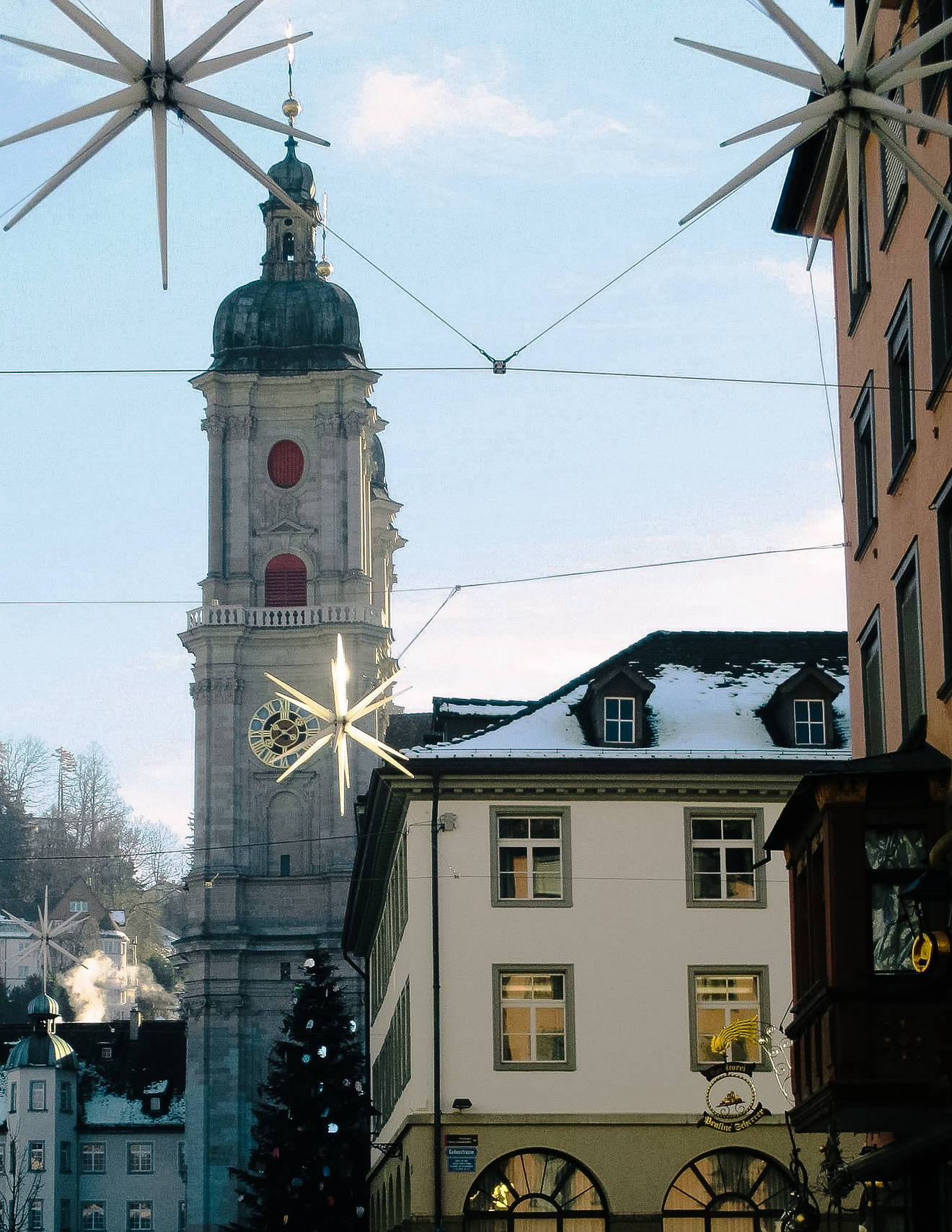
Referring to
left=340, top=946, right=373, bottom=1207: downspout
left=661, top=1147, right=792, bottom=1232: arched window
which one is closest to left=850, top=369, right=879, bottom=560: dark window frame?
left=661, top=1147, right=792, bottom=1232: arched window

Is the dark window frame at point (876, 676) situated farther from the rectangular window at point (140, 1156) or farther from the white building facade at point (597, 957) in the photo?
the rectangular window at point (140, 1156)

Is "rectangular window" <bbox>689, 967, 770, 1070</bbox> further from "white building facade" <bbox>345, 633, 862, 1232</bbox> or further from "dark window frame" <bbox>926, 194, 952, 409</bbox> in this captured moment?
"dark window frame" <bbox>926, 194, 952, 409</bbox>

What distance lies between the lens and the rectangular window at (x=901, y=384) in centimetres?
2522

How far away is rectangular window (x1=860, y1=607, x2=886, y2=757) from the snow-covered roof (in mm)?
12119

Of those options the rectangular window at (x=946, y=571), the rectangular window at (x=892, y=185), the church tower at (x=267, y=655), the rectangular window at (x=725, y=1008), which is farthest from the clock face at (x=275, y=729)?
the rectangular window at (x=946, y=571)

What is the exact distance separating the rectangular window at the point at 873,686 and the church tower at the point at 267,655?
7239cm

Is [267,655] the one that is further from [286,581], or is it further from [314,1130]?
[314,1130]

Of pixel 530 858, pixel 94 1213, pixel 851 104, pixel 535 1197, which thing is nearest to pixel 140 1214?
pixel 94 1213

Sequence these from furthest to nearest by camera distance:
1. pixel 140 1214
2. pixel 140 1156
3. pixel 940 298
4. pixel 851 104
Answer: pixel 140 1156 < pixel 140 1214 < pixel 940 298 < pixel 851 104

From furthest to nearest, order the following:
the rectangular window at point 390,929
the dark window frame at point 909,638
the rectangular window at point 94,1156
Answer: the rectangular window at point 94,1156 → the rectangular window at point 390,929 → the dark window frame at point 909,638

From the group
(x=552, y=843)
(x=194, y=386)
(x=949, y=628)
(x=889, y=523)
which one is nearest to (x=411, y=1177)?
(x=552, y=843)

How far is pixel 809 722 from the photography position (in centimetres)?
4328

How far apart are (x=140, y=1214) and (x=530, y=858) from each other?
2926 inches

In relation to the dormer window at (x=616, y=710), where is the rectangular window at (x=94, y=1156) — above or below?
below
